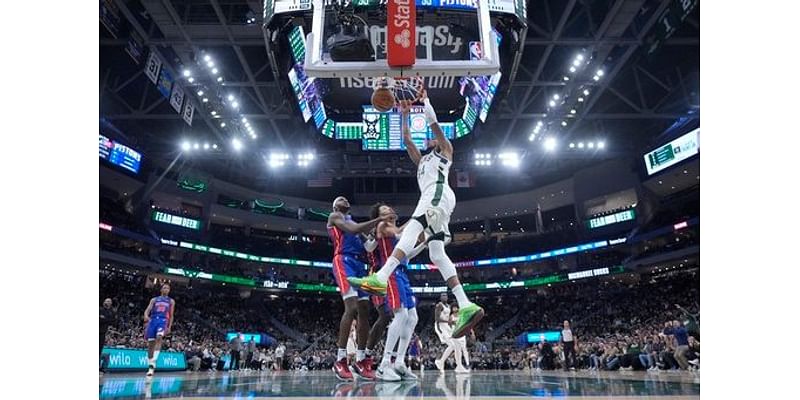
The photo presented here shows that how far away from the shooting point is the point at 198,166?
3080cm

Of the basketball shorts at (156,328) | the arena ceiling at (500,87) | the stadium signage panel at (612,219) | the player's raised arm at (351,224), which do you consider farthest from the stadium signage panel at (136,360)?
the stadium signage panel at (612,219)

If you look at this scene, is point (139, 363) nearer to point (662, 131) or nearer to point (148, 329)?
point (148, 329)

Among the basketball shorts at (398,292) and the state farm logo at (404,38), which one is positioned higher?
the state farm logo at (404,38)

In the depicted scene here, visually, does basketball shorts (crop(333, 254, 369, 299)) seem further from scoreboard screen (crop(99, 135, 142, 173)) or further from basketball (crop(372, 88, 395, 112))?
scoreboard screen (crop(99, 135, 142, 173))

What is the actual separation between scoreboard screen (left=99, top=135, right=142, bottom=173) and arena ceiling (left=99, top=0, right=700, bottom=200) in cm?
50

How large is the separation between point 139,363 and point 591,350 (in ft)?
47.6

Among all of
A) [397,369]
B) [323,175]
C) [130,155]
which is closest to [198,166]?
[130,155]

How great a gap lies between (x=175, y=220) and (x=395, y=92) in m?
27.9

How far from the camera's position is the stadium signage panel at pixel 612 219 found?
29.5m

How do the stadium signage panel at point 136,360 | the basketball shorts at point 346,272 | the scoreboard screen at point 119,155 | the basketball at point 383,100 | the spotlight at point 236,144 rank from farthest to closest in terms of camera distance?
the scoreboard screen at point 119,155, the spotlight at point 236,144, the stadium signage panel at point 136,360, the basketball shorts at point 346,272, the basketball at point 383,100

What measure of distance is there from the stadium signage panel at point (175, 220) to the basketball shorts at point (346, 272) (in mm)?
27075

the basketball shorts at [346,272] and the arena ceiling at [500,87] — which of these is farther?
the arena ceiling at [500,87]

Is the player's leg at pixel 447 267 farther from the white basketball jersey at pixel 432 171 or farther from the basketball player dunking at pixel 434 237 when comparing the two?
the white basketball jersey at pixel 432 171

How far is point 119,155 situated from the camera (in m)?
22.7
